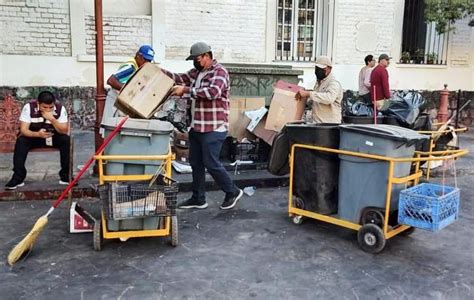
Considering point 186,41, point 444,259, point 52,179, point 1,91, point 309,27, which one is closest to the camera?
point 444,259

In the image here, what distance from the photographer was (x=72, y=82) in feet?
33.0

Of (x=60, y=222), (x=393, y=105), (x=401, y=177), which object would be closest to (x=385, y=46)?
(x=393, y=105)

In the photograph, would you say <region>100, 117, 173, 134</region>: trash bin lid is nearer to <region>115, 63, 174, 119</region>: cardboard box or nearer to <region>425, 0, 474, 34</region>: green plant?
<region>115, 63, 174, 119</region>: cardboard box

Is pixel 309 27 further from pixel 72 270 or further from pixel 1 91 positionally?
pixel 72 270

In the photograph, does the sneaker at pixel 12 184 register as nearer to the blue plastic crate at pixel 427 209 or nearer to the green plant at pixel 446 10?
the blue plastic crate at pixel 427 209

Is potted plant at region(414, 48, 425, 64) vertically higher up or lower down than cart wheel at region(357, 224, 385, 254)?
higher up

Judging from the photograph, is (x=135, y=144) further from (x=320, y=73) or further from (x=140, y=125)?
(x=320, y=73)

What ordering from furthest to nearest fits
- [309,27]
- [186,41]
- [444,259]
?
[309,27] < [186,41] < [444,259]

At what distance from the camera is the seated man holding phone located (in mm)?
5758

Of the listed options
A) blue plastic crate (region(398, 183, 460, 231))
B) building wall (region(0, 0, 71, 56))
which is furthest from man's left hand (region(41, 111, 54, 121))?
building wall (region(0, 0, 71, 56))

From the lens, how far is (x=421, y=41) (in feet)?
43.4

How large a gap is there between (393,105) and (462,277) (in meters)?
3.56

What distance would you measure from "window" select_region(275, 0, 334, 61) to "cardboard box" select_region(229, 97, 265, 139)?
14.9 feet

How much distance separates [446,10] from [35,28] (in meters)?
8.91
